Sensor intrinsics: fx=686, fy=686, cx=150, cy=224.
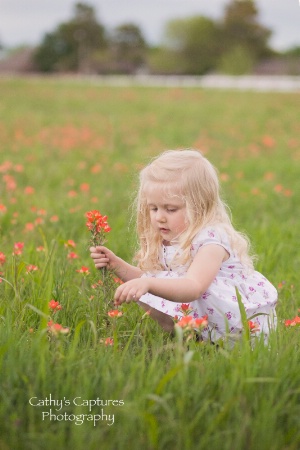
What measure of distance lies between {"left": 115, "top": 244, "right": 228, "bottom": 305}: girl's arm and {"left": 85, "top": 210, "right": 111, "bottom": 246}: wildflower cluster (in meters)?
0.27

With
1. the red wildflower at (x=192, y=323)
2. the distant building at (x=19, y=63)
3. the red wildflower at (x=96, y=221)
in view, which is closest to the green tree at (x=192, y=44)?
the distant building at (x=19, y=63)

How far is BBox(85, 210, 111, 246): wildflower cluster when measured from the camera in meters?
2.57

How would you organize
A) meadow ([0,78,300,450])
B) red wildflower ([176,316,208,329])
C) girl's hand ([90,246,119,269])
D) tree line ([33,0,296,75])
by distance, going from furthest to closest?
tree line ([33,0,296,75]) → girl's hand ([90,246,119,269]) → red wildflower ([176,316,208,329]) → meadow ([0,78,300,450])

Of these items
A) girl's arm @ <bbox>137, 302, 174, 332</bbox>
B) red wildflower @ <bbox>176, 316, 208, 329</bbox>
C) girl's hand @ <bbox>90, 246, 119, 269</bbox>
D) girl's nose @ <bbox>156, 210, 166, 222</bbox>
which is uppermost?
girl's nose @ <bbox>156, 210, 166, 222</bbox>

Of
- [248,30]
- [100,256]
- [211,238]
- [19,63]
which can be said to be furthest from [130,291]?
[19,63]

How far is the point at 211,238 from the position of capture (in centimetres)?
287

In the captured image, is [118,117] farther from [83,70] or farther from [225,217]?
[83,70]

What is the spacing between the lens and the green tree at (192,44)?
83750 mm

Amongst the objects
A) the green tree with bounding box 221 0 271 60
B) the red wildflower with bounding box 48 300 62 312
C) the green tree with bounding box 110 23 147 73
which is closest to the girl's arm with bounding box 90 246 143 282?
the red wildflower with bounding box 48 300 62 312

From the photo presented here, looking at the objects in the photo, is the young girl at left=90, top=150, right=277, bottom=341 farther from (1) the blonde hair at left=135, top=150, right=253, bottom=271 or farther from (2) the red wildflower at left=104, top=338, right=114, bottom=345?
(2) the red wildflower at left=104, top=338, right=114, bottom=345

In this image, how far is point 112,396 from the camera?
2119 millimetres

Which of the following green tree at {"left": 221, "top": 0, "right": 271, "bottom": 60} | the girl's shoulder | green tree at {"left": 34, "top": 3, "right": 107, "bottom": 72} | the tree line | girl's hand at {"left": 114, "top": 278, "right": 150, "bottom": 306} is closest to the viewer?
girl's hand at {"left": 114, "top": 278, "right": 150, "bottom": 306}

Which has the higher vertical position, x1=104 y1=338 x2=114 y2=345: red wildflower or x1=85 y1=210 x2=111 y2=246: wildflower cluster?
x1=85 y1=210 x2=111 y2=246: wildflower cluster

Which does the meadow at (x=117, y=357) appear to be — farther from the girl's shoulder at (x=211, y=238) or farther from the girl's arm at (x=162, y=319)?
the girl's shoulder at (x=211, y=238)
